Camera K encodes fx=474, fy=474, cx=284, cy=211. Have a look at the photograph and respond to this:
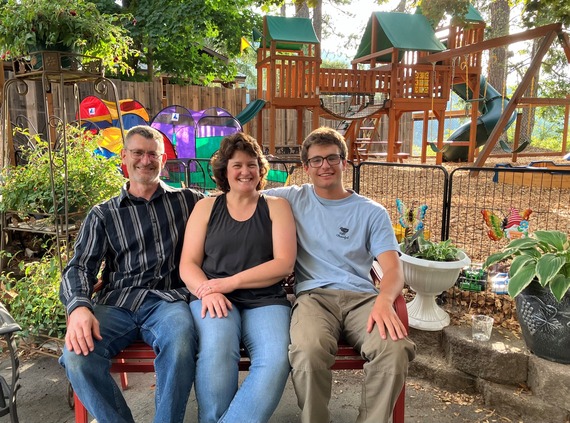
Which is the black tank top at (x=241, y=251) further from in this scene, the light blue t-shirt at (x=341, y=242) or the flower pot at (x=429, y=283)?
the flower pot at (x=429, y=283)

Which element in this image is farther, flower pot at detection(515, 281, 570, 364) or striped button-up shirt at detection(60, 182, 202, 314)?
flower pot at detection(515, 281, 570, 364)

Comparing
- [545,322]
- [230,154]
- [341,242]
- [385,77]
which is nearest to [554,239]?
[545,322]

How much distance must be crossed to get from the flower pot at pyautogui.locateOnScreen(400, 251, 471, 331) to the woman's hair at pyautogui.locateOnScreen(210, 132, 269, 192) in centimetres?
115

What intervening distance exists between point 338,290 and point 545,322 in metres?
1.17

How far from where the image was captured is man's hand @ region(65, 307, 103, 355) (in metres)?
2.00

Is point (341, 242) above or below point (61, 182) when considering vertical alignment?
below

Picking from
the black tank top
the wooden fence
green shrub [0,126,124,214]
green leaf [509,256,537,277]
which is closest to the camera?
the black tank top

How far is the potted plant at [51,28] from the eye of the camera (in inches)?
108

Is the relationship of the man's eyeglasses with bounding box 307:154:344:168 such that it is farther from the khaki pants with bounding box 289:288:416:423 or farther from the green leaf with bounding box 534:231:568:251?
the green leaf with bounding box 534:231:568:251

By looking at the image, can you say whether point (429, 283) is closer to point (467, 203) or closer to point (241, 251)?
point (241, 251)

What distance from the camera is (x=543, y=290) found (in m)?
2.58

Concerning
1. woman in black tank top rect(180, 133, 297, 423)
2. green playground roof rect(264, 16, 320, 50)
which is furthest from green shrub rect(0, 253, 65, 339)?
green playground roof rect(264, 16, 320, 50)

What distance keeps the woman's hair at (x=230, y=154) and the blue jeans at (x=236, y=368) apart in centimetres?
74

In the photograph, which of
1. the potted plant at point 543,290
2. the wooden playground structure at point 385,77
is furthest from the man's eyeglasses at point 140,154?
the wooden playground structure at point 385,77
